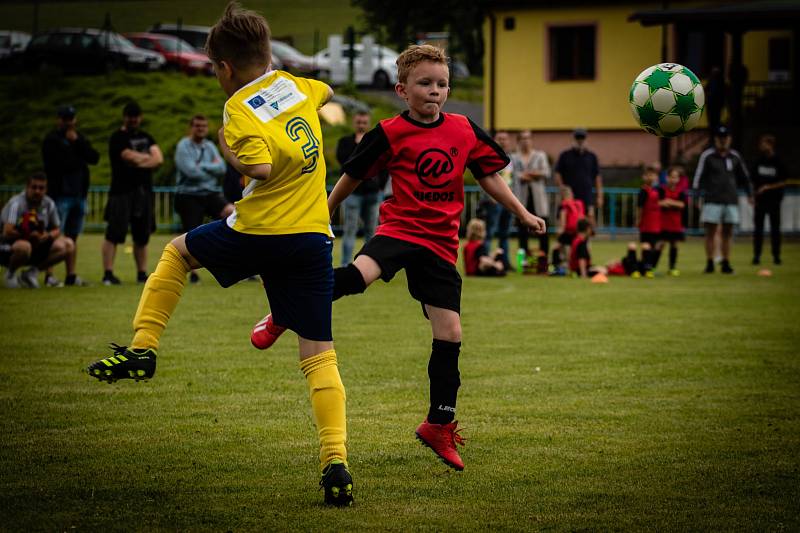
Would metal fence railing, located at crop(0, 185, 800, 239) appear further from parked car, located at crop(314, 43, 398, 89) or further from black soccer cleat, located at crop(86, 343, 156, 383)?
black soccer cleat, located at crop(86, 343, 156, 383)

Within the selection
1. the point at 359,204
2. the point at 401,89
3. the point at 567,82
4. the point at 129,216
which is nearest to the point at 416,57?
the point at 401,89

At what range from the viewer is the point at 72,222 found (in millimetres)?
16500

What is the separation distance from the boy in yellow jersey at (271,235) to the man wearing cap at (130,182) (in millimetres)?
10719

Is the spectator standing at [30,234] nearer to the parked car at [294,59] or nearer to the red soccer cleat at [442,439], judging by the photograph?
the red soccer cleat at [442,439]

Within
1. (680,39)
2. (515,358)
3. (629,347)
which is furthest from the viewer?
(680,39)

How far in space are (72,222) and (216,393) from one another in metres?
9.19

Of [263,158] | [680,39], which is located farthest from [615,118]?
[263,158]

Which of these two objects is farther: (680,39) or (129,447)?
(680,39)

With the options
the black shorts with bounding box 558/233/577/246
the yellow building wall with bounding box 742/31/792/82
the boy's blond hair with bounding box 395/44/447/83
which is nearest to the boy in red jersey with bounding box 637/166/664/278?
the black shorts with bounding box 558/233/577/246

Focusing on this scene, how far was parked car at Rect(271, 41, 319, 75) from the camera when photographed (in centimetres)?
4701

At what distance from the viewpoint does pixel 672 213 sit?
19344 millimetres

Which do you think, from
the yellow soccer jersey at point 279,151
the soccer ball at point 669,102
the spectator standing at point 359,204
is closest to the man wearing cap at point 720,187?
the spectator standing at point 359,204

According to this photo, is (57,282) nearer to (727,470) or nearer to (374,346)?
(374,346)

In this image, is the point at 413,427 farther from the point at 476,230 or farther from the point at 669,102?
the point at 476,230
